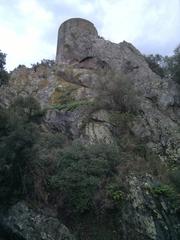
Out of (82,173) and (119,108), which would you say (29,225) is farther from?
(119,108)

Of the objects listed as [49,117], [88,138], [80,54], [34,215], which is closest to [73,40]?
[80,54]

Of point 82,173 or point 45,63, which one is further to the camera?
point 45,63

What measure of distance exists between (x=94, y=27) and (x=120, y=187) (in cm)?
2199

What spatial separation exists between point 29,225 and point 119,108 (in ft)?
33.5

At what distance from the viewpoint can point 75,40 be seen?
31.6 meters

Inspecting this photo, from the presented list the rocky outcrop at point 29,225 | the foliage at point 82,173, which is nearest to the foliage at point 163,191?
the foliage at point 82,173

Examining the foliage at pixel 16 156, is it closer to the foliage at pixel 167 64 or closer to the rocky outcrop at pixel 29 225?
the rocky outcrop at pixel 29 225

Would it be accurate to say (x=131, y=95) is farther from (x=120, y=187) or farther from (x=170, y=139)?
(x=120, y=187)

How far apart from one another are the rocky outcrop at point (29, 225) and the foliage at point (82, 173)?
1053mm

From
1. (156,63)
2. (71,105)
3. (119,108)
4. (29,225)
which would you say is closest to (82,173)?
(29,225)

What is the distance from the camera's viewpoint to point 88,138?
65.7 ft

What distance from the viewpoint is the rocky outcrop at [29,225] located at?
13.5 metres

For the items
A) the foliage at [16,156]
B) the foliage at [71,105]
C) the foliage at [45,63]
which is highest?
the foliage at [45,63]

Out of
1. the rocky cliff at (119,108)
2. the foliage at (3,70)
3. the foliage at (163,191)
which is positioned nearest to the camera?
the rocky cliff at (119,108)
